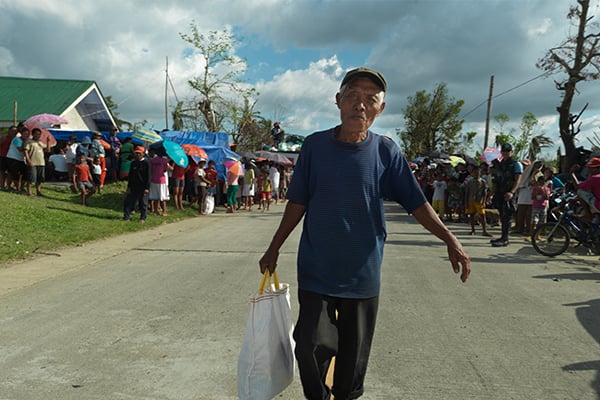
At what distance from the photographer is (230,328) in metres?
4.38

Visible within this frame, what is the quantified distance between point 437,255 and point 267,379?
670cm

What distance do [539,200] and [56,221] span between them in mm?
11028

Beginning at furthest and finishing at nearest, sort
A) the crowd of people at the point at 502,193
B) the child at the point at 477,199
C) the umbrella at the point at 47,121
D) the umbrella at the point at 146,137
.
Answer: the umbrella at the point at 47,121
the umbrella at the point at 146,137
the child at the point at 477,199
the crowd of people at the point at 502,193

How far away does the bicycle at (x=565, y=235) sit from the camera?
893cm

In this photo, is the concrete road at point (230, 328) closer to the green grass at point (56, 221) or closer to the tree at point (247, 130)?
the green grass at point (56, 221)

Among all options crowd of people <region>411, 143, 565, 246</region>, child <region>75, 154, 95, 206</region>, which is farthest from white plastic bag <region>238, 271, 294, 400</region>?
child <region>75, 154, 95, 206</region>

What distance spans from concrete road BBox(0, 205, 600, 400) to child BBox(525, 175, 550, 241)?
294 centimetres

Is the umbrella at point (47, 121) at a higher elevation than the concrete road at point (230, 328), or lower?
higher

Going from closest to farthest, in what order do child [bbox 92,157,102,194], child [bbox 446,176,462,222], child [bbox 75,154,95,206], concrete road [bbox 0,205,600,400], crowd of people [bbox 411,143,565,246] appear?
concrete road [bbox 0,205,600,400], crowd of people [bbox 411,143,565,246], child [bbox 75,154,95,206], child [bbox 92,157,102,194], child [bbox 446,176,462,222]

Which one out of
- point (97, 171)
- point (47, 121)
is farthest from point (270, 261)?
point (47, 121)

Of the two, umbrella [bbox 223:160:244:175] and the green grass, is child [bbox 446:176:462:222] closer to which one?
umbrella [bbox 223:160:244:175]

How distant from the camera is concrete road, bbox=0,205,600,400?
3.27 metres

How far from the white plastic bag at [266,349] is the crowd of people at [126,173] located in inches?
404

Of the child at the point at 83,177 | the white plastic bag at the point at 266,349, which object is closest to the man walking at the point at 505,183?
the white plastic bag at the point at 266,349
